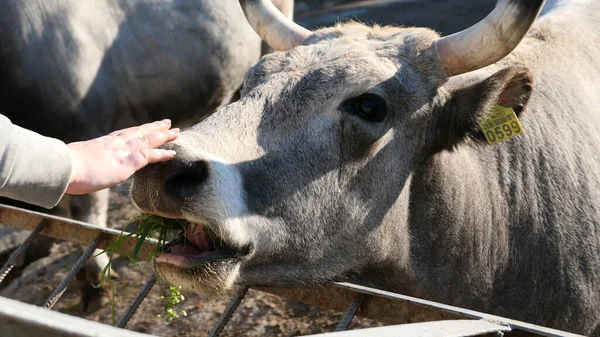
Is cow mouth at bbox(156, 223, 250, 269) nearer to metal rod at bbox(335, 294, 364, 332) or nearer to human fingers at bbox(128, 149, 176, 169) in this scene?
human fingers at bbox(128, 149, 176, 169)

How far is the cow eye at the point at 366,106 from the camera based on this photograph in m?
2.90

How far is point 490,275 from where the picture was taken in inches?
129

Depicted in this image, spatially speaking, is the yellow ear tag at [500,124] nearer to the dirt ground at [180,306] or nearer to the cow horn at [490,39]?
the cow horn at [490,39]

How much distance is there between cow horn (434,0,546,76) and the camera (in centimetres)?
278

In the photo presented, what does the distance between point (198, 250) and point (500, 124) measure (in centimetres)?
131

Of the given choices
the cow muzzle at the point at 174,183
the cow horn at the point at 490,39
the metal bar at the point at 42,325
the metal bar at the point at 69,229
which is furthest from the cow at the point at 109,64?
the metal bar at the point at 42,325

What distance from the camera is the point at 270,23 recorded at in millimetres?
3635

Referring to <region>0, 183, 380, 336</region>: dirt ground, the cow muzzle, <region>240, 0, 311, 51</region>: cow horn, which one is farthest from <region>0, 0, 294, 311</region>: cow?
the cow muzzle

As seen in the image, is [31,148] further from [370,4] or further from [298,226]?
[370,4]

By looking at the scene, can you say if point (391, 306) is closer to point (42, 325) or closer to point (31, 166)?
point (31, 166)

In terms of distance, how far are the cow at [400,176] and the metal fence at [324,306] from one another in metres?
0.17

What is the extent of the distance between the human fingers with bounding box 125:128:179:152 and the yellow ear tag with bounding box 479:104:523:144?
1.28 m

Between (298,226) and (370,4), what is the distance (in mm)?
9596

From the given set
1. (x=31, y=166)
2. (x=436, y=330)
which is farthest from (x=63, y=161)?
(x=436, y=330)
